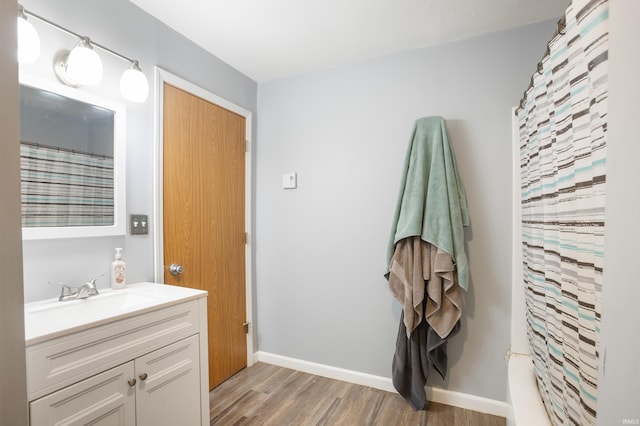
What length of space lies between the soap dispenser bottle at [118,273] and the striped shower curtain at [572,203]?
1.75 meters

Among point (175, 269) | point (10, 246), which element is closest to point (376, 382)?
point (175, 269)

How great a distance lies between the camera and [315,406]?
1853 millimetres

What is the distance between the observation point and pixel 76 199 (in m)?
1.34

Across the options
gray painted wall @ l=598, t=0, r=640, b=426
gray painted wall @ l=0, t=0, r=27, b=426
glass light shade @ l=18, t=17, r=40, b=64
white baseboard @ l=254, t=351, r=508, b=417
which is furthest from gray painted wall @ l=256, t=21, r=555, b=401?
gray painted wall @ l=0, t=0, r=27, b=426

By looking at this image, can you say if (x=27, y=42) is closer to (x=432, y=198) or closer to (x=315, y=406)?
(x=432, y=198)

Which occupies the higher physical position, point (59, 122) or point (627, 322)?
point (59, 122)

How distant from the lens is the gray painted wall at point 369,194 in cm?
178

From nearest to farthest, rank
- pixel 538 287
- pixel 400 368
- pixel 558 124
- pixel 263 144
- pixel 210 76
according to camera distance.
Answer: pixel 558 124, pixel 538 287, pixel 400 368, pixel 210 76, pixel 263 144

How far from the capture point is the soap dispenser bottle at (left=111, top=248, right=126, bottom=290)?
1.43 meters

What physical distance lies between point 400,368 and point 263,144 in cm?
193

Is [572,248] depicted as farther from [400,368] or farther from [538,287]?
[400,368]

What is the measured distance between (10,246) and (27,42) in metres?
1.25

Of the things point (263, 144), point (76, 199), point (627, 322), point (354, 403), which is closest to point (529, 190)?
point (627, 322)

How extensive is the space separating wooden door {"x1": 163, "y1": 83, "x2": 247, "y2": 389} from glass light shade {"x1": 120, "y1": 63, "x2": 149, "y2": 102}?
26 centimetres
